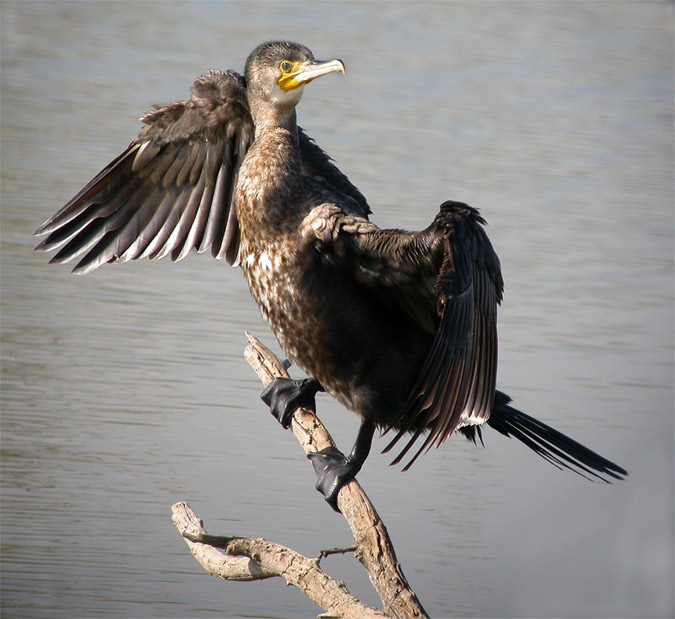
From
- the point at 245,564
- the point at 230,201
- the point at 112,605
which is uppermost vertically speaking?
the point at 230,201

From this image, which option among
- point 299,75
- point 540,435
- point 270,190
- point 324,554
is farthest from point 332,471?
point 299,75

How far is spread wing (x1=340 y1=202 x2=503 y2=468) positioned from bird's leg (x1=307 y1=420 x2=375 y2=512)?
0.37 meters

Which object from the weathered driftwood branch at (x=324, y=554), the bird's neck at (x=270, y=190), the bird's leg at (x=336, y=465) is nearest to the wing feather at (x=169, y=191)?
the bird's neck at (x=270, y=190)

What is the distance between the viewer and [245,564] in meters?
3.90

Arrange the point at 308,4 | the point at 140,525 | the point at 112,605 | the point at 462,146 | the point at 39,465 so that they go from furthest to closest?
the point at 308,4
the point at 462,146
the point at 39,465
the point at 140,525
the point at 112,605

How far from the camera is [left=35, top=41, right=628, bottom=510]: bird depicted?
3.71 m

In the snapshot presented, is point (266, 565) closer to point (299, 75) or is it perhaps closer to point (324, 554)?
point (324, 554)

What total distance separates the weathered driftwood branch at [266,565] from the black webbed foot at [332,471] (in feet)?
1.10

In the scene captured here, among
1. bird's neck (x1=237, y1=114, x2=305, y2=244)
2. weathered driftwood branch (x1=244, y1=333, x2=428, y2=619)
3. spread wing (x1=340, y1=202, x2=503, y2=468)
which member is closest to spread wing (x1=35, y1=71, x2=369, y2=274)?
bird's neck (x1=237, y1=114, x2=305, y2=244)

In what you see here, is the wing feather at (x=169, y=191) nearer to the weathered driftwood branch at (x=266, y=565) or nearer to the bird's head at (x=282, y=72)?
the bird's head at (x=282, y=72)

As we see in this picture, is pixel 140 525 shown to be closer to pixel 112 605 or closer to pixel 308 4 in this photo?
pixel 112 605

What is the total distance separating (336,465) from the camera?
4199 millimetres

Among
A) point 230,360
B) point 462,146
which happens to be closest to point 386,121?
point 462,146

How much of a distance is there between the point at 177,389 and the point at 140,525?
4.09ft
